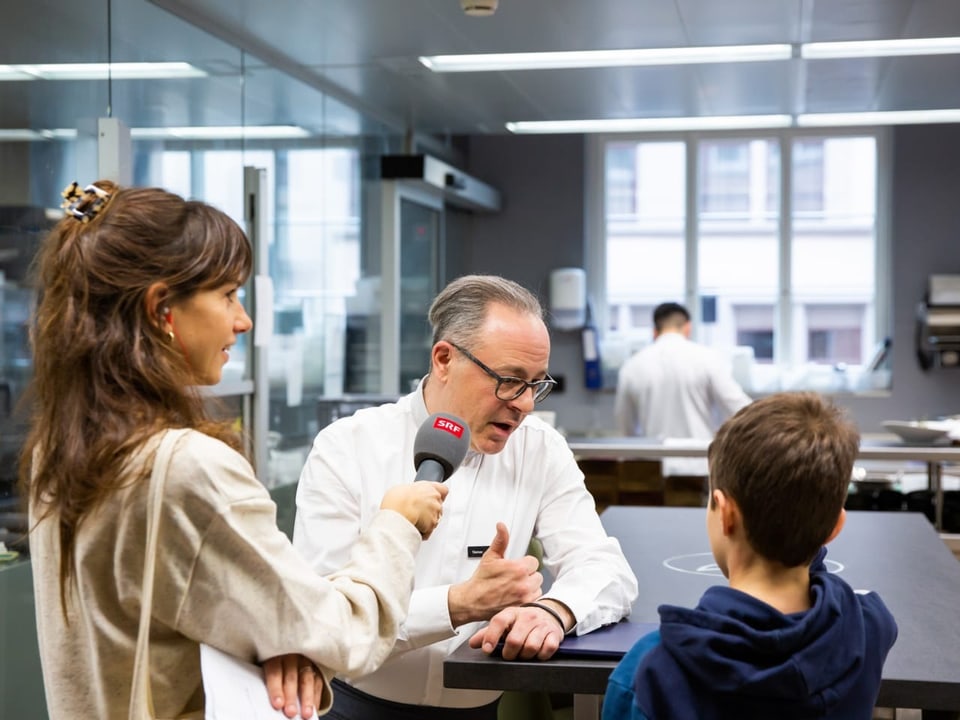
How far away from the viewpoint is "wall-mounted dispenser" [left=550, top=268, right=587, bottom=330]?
29.6ft

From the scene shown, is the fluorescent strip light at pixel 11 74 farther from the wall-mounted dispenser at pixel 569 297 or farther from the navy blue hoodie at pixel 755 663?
the wall-mounted dispenser at pixel 569 297

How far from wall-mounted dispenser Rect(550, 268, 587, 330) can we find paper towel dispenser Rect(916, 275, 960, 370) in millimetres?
2488

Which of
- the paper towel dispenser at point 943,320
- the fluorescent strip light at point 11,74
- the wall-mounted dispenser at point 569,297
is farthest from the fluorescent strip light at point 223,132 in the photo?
the paper towel dispenser at point 943,320

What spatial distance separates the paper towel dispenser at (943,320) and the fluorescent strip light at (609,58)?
373cm

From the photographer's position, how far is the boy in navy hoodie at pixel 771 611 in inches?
50.3

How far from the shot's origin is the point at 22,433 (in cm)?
329

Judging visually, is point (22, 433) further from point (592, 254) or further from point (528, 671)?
point (592, 254)

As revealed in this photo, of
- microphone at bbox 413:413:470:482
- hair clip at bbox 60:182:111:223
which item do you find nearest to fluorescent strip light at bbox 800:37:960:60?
microphone at bbox 413:413:470:482

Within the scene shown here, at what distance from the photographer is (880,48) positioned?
17.0 feet

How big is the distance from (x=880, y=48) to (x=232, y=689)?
4.80 meters

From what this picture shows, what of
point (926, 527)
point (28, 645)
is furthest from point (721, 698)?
point (28, 645)

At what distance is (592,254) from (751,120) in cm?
257

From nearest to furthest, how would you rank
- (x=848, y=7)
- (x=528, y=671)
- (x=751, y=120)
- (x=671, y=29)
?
(x=528, y=671) → (x=848, y=7) → (x=671, y=29) → (x=751, y=120)

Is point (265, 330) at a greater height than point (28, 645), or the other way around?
point (265, 330)
